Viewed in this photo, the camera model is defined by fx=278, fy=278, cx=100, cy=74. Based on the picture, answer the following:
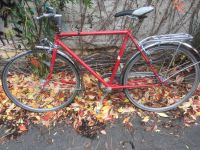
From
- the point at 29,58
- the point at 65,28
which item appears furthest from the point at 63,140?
the point at 65,28

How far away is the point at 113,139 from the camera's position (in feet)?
12.1

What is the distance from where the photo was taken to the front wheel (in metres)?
3.90

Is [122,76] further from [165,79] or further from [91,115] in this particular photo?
[91,115]

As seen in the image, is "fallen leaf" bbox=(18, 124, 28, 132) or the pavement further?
"fallen leaf" bbox=(18, 124, 28, 132)

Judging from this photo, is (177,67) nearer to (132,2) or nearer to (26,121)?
(132,2)

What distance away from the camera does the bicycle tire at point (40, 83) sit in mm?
3854

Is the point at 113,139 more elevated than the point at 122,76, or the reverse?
the point at 122,76

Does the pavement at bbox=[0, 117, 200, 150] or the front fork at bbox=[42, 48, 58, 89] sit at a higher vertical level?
the front fork at bbox=[42, 48, 58, 89]

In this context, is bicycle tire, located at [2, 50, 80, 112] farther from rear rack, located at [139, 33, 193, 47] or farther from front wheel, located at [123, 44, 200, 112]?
rear rack, located at [139, 33, 193, 47]

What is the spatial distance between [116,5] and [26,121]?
2181 millimetres

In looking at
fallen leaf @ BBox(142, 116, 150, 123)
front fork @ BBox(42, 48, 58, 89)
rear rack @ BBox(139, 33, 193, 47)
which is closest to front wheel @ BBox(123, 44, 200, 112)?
fallen leaf @ BBox(142, 116, 150, 123)

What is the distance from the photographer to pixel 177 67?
13.2ft

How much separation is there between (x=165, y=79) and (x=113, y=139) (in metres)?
1.10

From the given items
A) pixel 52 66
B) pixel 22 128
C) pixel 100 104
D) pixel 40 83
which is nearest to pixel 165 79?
pixel 100 104
